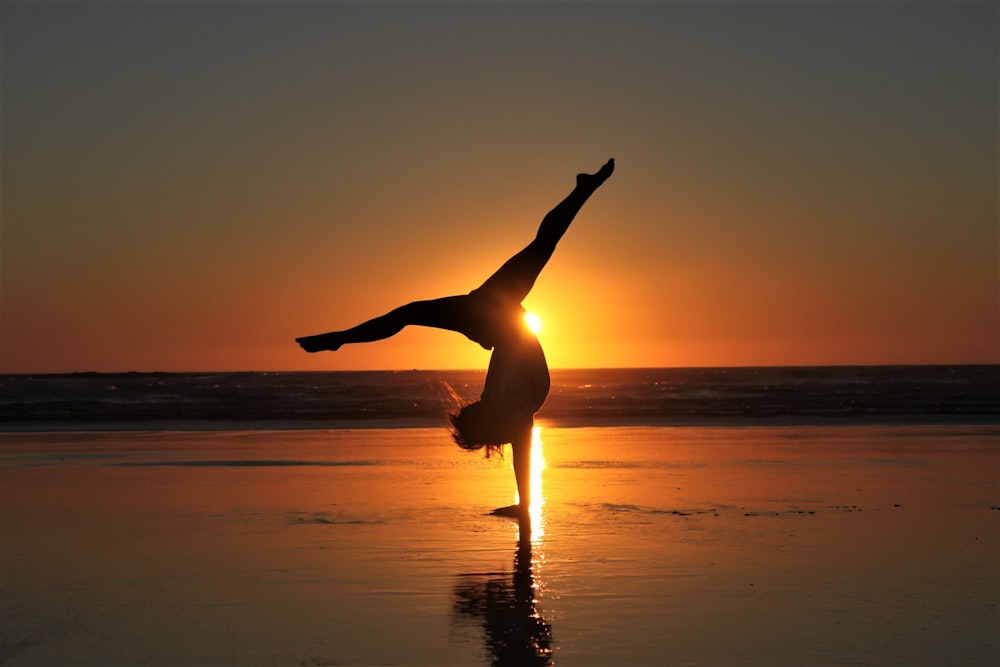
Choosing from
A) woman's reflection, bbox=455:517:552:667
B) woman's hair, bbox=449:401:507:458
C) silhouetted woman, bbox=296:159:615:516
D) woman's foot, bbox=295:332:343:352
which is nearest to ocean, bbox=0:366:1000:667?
woman's reflection, bbox=455:517:552:667

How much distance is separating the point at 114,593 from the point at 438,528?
3.35 m

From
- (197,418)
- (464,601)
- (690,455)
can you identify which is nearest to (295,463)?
(690,455)

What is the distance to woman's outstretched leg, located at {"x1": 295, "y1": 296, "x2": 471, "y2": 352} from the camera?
9.94m

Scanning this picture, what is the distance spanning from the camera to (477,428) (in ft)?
36.0

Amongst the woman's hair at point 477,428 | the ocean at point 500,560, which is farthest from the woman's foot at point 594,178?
the ocean at point 500,560

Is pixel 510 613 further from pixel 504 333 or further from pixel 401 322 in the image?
pixel 504 333

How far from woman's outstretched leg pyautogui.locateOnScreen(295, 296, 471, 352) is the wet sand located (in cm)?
171

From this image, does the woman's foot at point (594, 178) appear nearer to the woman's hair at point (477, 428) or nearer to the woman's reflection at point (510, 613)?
the woman's hair at point (477, 428)

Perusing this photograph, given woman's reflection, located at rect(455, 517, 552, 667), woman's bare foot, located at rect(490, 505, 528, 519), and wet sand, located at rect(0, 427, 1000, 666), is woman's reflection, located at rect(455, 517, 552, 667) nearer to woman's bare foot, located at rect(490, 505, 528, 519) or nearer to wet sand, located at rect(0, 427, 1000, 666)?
wet sand, located at rect(0, 427, 1000, 666)

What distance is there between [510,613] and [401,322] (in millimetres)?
3474

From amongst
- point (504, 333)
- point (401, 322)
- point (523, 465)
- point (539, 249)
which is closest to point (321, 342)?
point (401, 322)

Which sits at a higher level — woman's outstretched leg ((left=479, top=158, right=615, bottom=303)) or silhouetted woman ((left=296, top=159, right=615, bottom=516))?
woman's outstretched leg ((left=479, top=158, right=615, bottom=303))

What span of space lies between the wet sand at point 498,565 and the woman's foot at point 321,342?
1654 millimetres

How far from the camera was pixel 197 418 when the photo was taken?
32.9 meters
